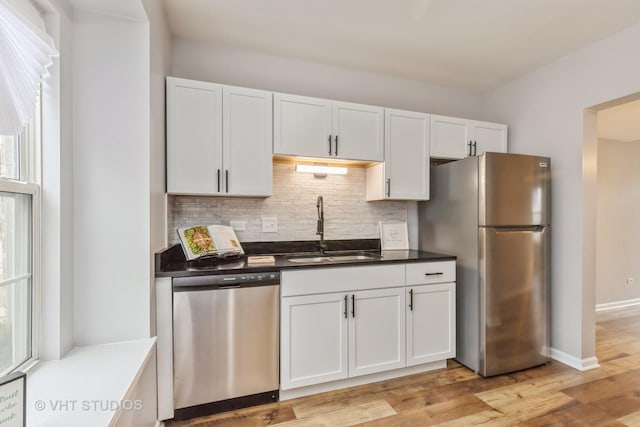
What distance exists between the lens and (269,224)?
8.65 ft

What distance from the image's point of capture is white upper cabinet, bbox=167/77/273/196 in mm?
2070

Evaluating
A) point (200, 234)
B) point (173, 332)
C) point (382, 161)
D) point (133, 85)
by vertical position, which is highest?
point (133, 85)

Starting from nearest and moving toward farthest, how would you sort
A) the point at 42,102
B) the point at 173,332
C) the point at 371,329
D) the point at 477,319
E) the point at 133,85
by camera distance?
the point at 42,102
the point at 133,85
the point at 173,332
the point at 371,329
the point at 477,319

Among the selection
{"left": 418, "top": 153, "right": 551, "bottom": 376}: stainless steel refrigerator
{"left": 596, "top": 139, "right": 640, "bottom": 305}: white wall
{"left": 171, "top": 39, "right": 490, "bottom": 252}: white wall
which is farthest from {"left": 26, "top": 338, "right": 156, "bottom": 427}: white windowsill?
{"left": 596, "top": 139, "right": 640, "bottom": 305}: white wall

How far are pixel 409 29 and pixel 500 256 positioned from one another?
72.2 inches

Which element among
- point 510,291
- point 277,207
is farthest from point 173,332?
point 510,291

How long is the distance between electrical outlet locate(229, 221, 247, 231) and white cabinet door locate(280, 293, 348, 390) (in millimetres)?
801

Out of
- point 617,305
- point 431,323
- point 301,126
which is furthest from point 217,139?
point 617,305

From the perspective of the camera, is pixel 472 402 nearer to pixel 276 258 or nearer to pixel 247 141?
pixel 276 258

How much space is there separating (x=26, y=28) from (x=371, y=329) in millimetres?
2276

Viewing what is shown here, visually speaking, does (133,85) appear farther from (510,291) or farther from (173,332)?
(510,291)

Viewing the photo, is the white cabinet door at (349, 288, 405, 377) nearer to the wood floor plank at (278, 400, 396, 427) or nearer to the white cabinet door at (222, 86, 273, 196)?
the wood floor plank at (278, 400, 396, 427)

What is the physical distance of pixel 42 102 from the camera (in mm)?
1349

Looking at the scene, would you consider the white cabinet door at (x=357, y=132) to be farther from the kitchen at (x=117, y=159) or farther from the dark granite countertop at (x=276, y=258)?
the kitchen at (x=117, y=159)
